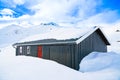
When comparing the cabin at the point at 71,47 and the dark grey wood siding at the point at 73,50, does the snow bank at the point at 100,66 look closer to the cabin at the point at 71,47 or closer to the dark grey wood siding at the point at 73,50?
the dark grey wood siding at the point at 73,50

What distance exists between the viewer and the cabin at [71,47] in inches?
558

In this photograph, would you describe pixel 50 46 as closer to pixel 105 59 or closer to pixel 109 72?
pixel 105 59

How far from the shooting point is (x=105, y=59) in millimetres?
13680

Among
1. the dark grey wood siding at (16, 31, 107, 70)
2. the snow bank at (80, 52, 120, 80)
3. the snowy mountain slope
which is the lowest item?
the snow bank at (80, 52, 120, 80)

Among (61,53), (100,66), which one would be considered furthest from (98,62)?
(61,53)

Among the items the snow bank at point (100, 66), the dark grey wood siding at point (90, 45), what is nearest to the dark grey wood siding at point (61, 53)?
the dark grey wood siding at point (90, 45)

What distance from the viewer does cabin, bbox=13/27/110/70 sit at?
558 inches

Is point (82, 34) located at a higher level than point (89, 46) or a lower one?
higher

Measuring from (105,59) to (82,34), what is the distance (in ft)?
9.79

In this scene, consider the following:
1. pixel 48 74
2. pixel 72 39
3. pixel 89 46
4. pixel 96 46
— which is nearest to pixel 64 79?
pixel 48 74

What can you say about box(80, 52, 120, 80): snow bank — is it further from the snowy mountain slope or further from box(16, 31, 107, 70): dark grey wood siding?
the snowy mountain slope

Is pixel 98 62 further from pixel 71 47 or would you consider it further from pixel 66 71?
pixel 66 71

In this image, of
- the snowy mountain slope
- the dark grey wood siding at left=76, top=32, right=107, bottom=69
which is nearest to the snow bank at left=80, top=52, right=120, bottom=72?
the dark grey wood siding at left=76, top=32, right=107, bottom=69

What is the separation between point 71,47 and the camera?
1442 centimetres
